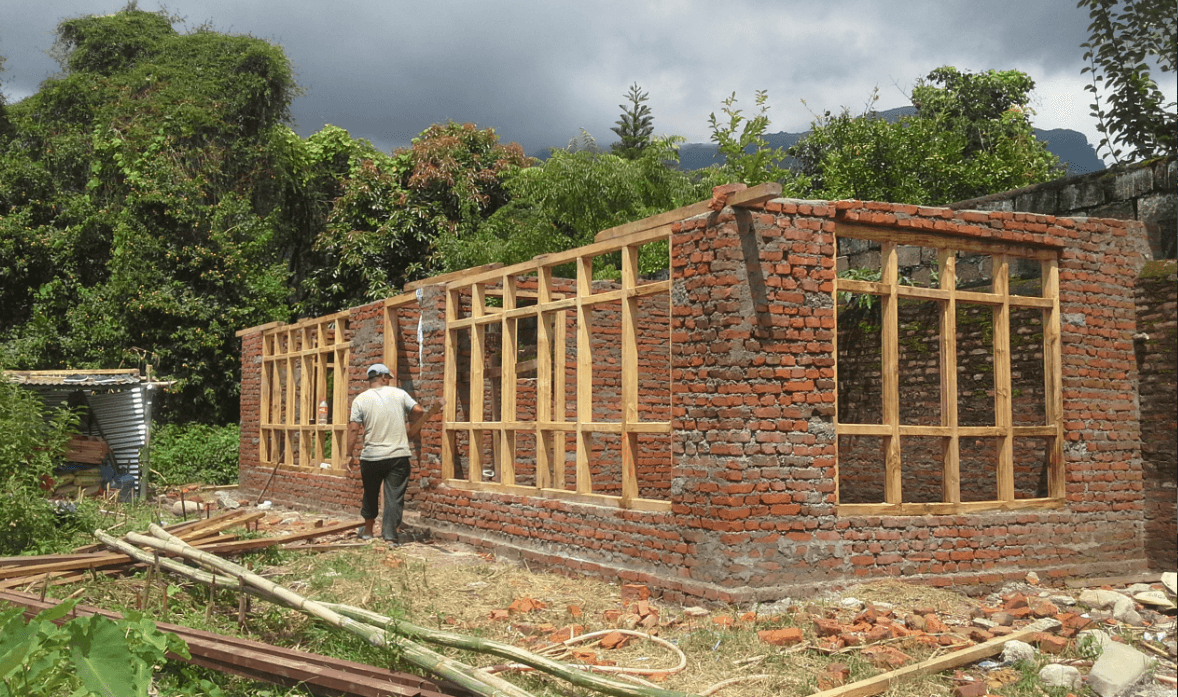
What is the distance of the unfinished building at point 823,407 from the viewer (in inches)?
295

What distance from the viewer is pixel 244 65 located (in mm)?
25875

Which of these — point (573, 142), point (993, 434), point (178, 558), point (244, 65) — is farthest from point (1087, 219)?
point (244, 65)

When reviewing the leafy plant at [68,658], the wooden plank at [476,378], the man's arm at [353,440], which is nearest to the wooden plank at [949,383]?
the wooden plank at [476,378]

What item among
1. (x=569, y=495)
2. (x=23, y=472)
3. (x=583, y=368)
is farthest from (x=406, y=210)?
(x=569, y=495)

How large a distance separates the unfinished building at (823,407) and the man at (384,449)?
47 cm

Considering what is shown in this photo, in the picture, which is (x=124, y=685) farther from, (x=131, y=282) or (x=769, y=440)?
(x=131, y=282)

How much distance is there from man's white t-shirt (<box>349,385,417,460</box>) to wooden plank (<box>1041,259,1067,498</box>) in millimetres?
6464

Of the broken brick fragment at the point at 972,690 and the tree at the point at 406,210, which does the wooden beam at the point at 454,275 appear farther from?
the tree at the point at 406,210

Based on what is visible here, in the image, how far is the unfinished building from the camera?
24.6ft

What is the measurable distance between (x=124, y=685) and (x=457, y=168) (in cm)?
2067

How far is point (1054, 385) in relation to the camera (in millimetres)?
8695

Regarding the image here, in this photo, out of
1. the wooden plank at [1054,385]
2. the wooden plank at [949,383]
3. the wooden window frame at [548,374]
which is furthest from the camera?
the wooden plank at [1054,385]

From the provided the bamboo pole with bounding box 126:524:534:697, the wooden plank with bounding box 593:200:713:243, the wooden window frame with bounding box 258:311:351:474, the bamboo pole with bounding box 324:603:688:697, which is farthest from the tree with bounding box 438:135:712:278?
the bamboo pole with bounding box 324:603:688:697

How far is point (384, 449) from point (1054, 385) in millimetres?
6715
